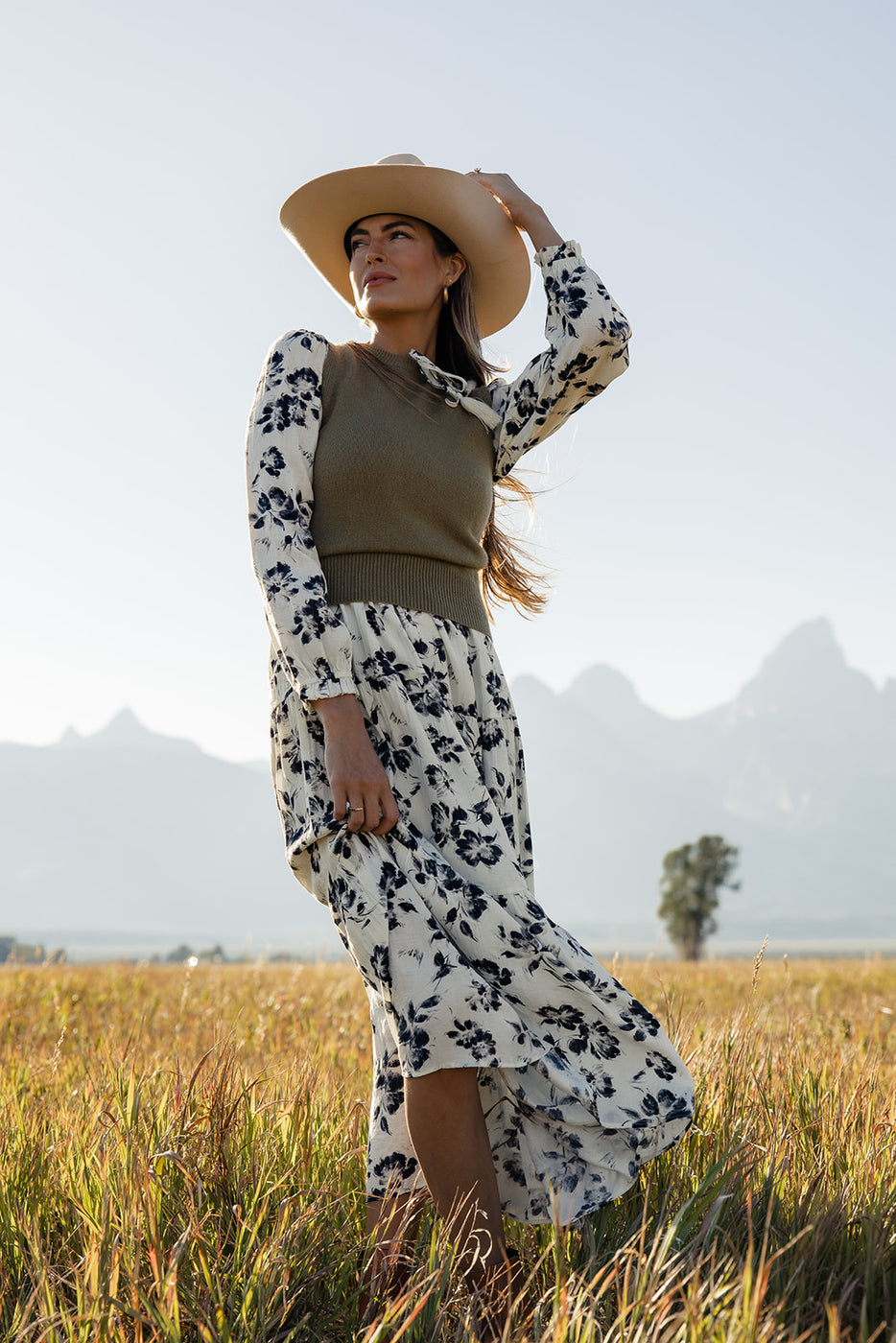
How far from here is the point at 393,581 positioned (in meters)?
2.57

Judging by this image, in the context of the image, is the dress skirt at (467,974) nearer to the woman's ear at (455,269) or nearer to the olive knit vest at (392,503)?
the olive knit vest at (392,503)

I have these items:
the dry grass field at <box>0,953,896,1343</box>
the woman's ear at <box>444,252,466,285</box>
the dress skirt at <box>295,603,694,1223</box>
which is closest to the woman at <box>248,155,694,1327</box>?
the dress skirt at <box>295,603,694,1223</box>

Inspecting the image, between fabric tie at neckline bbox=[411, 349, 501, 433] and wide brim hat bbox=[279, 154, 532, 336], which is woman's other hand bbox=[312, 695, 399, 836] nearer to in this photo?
fabric tie at neckline bbox=[411, 349, 501, 433]

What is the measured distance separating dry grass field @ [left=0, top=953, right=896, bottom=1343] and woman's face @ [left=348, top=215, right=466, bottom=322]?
2.05 m

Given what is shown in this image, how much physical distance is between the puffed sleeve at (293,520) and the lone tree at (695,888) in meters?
52.2

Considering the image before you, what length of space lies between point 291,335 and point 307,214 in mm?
671

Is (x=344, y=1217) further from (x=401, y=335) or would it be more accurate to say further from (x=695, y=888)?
(x=695, y=888)

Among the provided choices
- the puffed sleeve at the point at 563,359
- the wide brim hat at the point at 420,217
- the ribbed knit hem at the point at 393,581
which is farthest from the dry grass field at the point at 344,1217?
the wide brim hat at the point at 420,217

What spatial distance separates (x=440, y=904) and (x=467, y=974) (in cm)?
16

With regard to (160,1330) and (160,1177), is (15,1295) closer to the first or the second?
(160,1177)

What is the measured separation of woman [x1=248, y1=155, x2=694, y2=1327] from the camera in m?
2.26

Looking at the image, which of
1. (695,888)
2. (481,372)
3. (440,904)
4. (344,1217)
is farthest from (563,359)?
(695,888)

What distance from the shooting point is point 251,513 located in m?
2.55

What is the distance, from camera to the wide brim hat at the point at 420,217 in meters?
3.03
